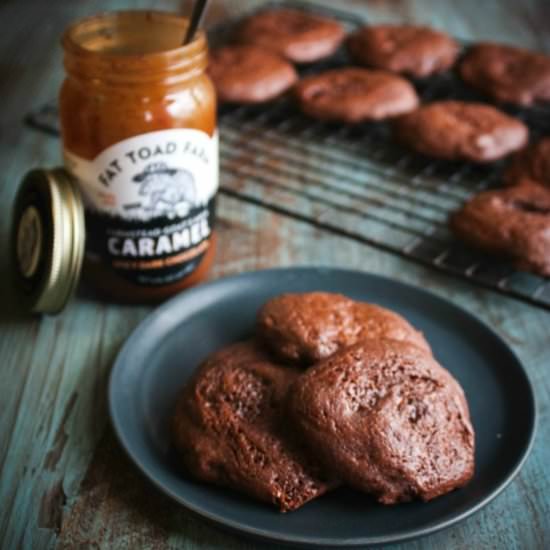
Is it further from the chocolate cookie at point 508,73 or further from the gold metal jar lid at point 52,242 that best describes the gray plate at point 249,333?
the chocolate cookie at point 508,73

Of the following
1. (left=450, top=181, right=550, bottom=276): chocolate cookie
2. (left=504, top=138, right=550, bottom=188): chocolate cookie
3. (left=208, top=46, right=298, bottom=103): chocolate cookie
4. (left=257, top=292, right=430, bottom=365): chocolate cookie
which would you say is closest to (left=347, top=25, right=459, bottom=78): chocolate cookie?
(left=208, top=46, right=298, bottom=103): chocolate cookie

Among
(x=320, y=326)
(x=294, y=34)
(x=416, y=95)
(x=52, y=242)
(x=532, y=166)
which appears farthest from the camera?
(x=294, y=34)

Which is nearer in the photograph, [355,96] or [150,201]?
[150,201]

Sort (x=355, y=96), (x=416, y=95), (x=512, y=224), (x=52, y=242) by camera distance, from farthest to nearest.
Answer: (x=416, y=95), (x=355, y=96), (x=512, y=224), (x=52, y=242)

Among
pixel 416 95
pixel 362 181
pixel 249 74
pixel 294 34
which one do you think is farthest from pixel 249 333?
pixel 294 34

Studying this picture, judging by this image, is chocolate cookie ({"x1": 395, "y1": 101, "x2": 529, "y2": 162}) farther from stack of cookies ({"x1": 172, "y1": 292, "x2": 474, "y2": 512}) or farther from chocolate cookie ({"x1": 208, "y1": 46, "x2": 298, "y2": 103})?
stack of cookies ({"x1": 172, "y1": 292, "x2": 474, "y2": 512})

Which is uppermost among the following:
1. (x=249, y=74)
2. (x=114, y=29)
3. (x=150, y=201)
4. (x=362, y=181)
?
(x=114, y=29)

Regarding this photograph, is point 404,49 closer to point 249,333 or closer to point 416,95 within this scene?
point 416,95

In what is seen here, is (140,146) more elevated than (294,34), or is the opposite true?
(140,146)
